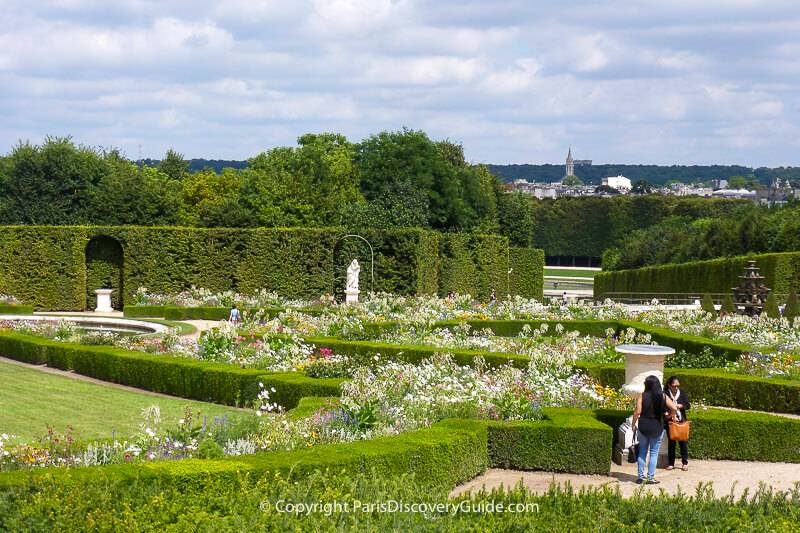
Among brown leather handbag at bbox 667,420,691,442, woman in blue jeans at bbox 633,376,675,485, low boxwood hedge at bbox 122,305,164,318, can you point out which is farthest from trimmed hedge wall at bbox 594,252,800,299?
woman in blue jeans at bbox 633,376,675,485

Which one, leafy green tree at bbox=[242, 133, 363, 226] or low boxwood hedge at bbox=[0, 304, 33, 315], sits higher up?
leafy green tree at bbox=[242, 133, 363, 226]

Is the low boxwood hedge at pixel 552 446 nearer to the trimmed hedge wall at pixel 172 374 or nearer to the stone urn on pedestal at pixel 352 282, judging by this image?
the trimmed hedge wall at pixel 172 374

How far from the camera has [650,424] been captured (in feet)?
37.6

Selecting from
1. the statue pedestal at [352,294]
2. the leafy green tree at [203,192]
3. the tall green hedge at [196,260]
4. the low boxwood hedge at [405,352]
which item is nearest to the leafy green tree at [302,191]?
the leafy green tree at [203,192]

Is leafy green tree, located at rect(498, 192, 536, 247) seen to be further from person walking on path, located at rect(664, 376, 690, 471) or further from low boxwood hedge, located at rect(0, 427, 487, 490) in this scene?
low boxwood hedge, located at rect(0, 427, 487, 490)

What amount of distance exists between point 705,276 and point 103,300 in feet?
77.8

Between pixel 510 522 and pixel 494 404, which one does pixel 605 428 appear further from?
pixel 510 522

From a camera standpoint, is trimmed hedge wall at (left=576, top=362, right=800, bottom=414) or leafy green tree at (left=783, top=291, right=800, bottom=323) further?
leafy green tree at (left=783, top=291, right=800, bottom=323)

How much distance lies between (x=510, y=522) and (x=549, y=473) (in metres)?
4.66

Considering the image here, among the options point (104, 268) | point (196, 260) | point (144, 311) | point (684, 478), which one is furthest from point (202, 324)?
point (684, 478)

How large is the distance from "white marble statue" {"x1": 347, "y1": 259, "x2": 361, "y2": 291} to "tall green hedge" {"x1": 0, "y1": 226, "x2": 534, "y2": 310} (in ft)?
6.84

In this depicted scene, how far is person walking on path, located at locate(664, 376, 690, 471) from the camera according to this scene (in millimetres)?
12109

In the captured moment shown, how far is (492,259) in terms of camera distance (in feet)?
144

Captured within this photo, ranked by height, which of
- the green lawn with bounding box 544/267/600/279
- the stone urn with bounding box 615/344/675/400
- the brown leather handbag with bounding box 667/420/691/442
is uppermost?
the stone urn with bounding box 615/344/675/400
